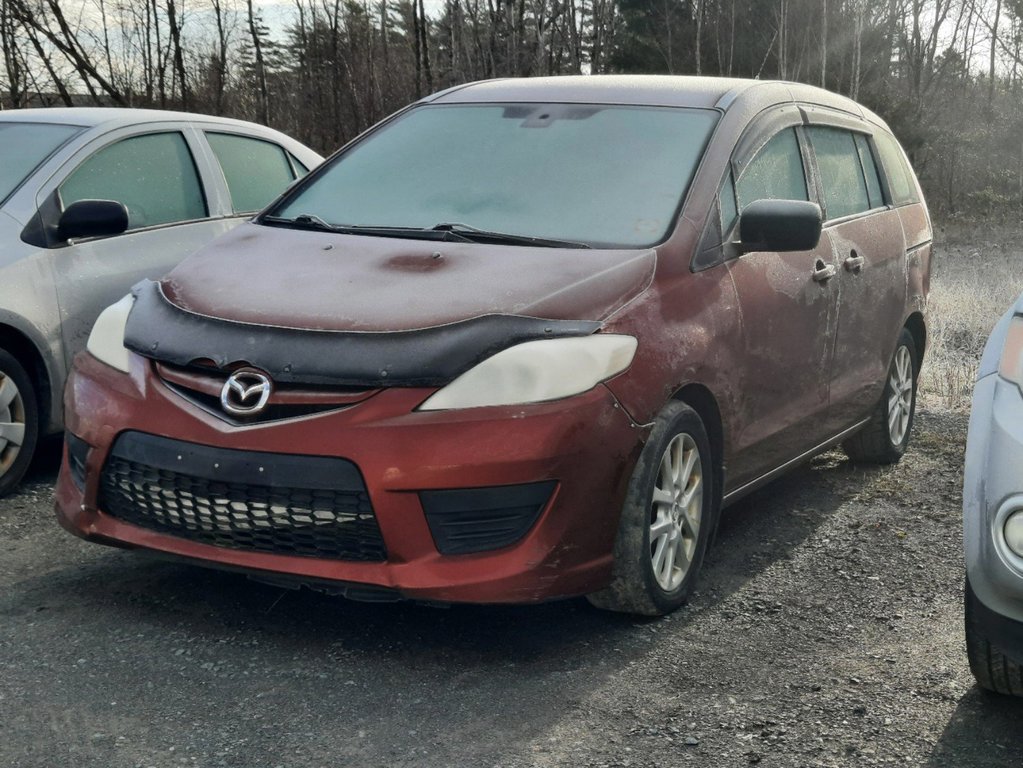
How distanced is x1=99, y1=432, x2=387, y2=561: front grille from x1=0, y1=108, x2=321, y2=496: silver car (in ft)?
6.25

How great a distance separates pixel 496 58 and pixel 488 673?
1739cm

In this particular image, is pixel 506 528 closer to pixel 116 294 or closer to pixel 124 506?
pixel 124 506

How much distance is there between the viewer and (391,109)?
81.8 ft

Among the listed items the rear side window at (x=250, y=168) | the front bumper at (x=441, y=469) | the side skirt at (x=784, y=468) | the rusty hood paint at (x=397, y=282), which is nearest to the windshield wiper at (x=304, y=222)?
the rusty hood paint at (x=397, y=282)

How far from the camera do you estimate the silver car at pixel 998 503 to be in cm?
306

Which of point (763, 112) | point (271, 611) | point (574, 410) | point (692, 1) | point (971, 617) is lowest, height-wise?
point (271, 611)

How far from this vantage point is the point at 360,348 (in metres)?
3.62

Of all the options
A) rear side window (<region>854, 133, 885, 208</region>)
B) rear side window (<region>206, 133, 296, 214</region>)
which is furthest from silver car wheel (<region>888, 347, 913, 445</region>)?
rear side window (<region>206, 133, 296, 214</region>)

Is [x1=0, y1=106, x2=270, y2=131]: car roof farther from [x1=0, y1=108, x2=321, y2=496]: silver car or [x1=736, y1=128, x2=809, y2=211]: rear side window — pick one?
[x1=736, y1=128, x2=809, y2=211]: rear side window

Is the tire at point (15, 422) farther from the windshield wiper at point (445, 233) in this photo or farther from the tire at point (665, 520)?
the tire at point (665, 520)

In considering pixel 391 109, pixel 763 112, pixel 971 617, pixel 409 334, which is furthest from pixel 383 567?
pixel 391 109

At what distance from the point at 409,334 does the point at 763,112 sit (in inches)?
83.4

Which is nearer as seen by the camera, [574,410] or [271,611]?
[574,410]

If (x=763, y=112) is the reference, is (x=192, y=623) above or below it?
below
